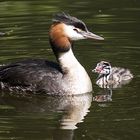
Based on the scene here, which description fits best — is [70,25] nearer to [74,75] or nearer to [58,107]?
[74,75]

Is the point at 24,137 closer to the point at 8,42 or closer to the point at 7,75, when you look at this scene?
the point at 7,75

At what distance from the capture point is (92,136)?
9.69 metres

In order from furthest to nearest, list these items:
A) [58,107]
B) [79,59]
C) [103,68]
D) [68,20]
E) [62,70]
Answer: [79,59] < [103,68] < [62,70] < [68,20] < [58,107]

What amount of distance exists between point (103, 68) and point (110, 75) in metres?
0.23

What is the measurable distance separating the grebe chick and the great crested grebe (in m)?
0.41

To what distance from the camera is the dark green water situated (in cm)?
1001

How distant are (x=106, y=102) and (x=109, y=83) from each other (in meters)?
1.25

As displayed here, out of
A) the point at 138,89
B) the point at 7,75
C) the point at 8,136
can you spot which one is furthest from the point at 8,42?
the point at 8,136

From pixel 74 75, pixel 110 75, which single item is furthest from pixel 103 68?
pixel 74 75

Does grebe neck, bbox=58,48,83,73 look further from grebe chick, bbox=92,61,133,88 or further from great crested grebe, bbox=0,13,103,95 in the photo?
grebe chick, bbox=92,61,133,88

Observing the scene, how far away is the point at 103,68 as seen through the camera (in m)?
12.4

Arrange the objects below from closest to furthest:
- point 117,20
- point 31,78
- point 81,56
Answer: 1. point 31,78
2. point 81,56
3. point 117,20

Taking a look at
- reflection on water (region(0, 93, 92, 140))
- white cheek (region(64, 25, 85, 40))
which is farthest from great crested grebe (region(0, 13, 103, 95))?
reflection on water (region(0, 93, 92, 140))

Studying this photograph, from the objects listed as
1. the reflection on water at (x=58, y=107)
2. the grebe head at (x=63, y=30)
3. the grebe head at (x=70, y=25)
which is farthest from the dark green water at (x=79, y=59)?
the grebe head at (x=70, y=25)
